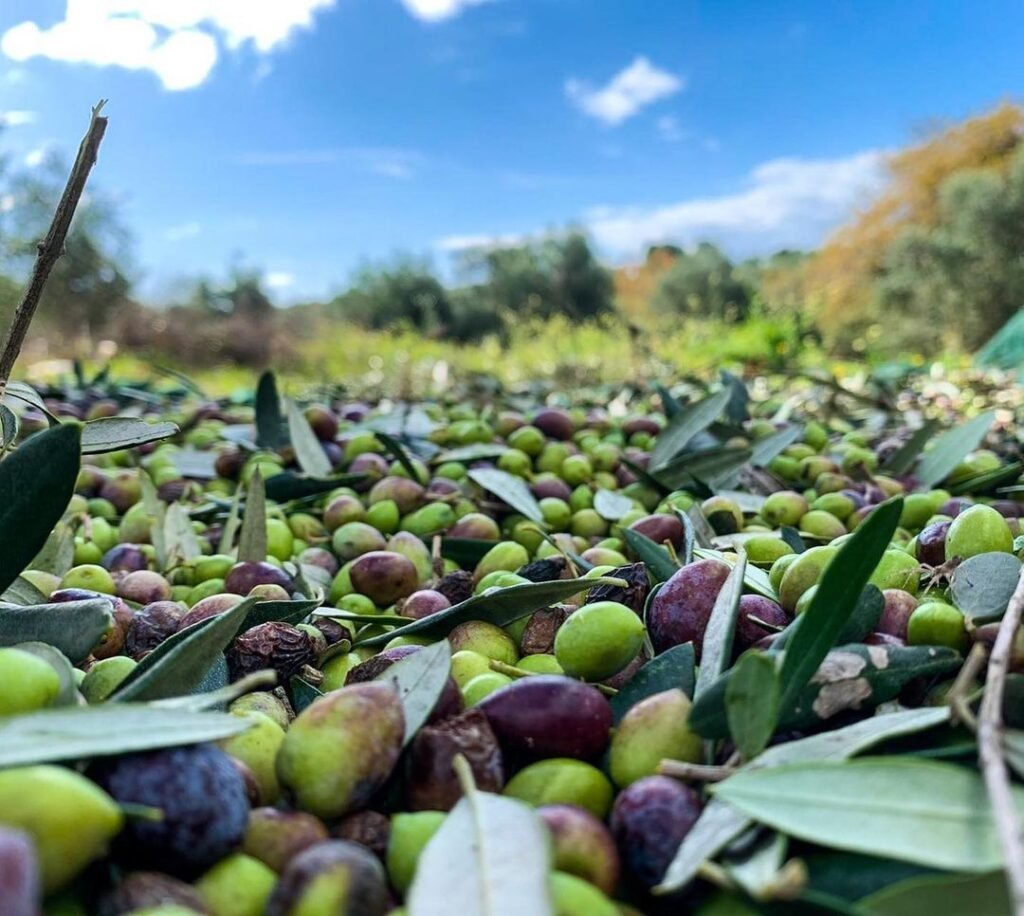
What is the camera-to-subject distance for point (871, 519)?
2.44 feet

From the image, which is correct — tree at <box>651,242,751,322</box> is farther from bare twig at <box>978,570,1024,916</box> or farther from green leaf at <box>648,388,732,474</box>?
bare twig at <box>978,570,1024,916</box>

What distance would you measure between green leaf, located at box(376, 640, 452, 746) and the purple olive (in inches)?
2.1

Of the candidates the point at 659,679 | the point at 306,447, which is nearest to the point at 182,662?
the point at 659,679

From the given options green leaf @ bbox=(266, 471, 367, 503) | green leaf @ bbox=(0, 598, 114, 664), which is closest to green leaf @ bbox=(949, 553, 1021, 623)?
green leaf @ bbox=(0, 598, 114, 664)

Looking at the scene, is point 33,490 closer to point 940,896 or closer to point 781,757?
point 781,757

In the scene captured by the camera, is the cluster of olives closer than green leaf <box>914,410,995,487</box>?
Yes

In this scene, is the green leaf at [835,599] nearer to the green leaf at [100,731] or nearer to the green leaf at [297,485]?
the green leaf at [100,731]

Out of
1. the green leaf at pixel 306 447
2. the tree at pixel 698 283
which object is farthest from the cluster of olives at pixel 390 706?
the tree at pixel 698 283

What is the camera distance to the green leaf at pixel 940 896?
1.79ft

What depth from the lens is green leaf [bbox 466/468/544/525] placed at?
1.84m

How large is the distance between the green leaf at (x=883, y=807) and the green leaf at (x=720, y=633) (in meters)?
0.12

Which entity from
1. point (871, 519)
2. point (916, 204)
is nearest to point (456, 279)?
point (916, 204)

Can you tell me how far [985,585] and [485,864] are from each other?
1.95 feet

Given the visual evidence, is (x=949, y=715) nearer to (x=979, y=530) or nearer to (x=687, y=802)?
(x=687, y=802)
